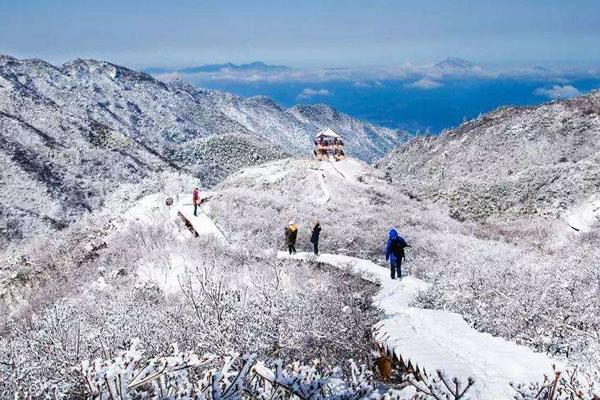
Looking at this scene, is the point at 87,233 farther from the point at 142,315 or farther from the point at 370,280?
the point at 142,315

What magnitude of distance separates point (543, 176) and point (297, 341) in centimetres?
3775

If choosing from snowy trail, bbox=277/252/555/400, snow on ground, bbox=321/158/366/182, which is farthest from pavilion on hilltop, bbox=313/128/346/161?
snowy trail, bbox=277/252/555/400

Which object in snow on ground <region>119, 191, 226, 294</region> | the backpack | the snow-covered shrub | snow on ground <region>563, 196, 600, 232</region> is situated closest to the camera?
the snow-covered shrub

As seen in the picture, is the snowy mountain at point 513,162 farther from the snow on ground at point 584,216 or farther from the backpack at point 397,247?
the backpack at point 397,247

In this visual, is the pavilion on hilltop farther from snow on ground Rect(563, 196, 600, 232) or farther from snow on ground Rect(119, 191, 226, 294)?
snow on ground Rect(563, 196, 600, 232)

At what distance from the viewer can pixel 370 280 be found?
16031 millimetres

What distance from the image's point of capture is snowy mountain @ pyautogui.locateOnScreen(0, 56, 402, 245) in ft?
208

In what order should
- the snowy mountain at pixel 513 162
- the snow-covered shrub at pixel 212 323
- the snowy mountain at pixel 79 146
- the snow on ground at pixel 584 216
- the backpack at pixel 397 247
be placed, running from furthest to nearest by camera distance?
the snowy mountain at pixel 79 146 < the snowy mountain at pixel 513 162 < the snow on ground at pixel 584 216 < the backpack at pixel 397 247 < the snow-covered shrub at pixel 212 323

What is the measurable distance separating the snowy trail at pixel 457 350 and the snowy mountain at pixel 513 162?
2733cm

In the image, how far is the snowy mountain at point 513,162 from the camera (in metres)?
39.2

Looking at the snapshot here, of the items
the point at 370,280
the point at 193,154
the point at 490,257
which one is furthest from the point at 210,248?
the point at 193,154

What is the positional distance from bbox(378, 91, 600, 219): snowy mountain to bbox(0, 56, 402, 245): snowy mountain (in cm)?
3379

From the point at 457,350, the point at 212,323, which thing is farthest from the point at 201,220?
the point at 457,350

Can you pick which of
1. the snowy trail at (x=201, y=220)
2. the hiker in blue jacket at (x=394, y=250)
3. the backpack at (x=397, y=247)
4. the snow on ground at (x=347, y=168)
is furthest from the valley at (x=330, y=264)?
the backpack at (x=397, y=247)
